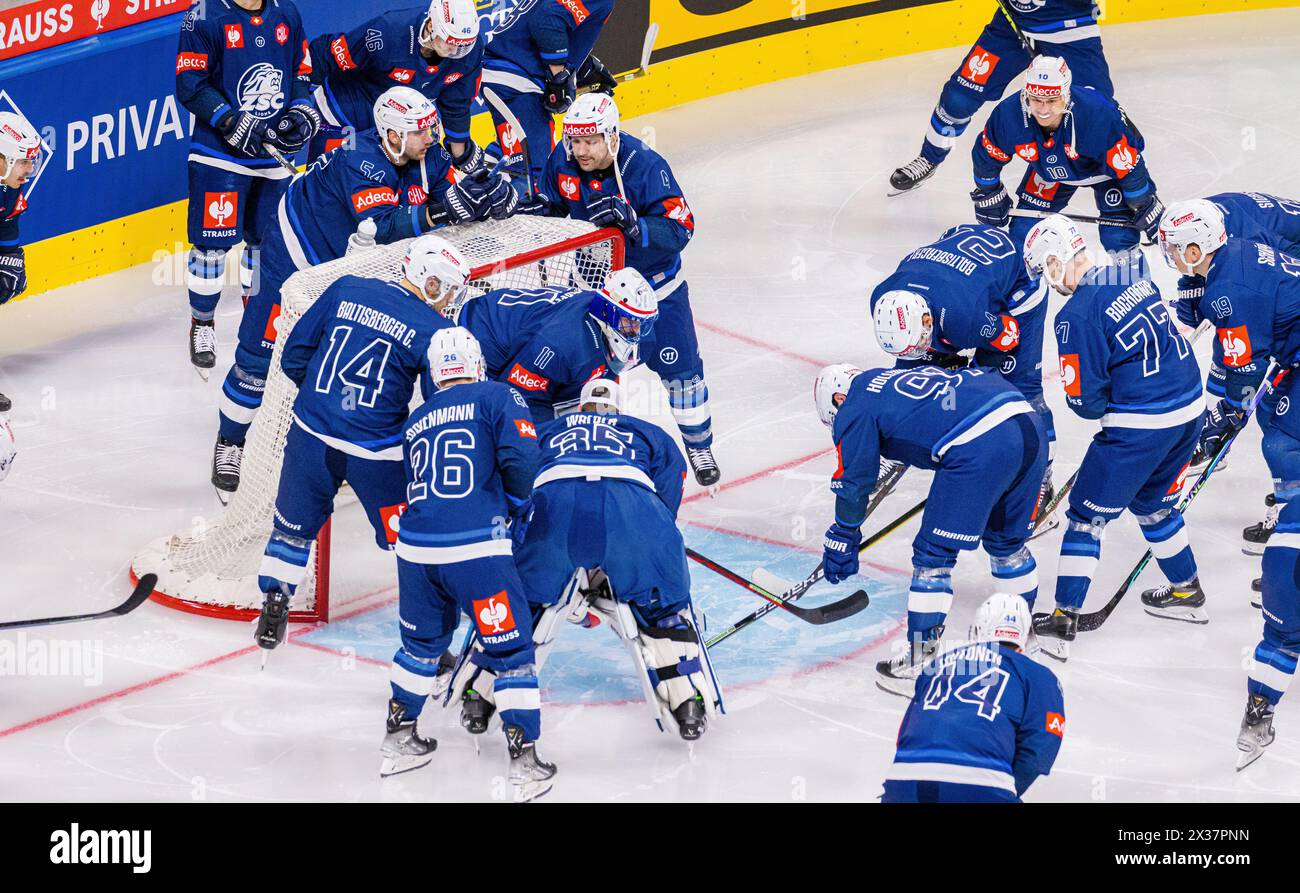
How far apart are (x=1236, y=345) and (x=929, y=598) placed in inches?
53.2

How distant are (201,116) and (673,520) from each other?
10.2 ft

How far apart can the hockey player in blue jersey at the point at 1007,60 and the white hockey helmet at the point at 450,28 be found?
2630mm

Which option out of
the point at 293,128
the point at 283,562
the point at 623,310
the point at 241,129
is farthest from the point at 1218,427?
the point at 241,129

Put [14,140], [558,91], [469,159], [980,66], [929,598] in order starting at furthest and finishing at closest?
[980,66]
[558,91]
[469,159]
[14,140]
[929,598]

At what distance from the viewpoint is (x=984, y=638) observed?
4.82m

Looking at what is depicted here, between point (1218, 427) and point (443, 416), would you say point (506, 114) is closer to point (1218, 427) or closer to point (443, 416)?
point (1218, 427)

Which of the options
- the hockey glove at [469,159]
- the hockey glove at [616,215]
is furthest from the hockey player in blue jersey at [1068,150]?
the hockey glove at [469,159]

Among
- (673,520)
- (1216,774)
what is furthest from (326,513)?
(1216,774)

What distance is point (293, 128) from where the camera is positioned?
786cm

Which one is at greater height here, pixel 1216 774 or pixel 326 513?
pixel 326 513

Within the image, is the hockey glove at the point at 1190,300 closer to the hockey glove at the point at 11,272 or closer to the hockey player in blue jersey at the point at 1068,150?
the hockey player in blue jersey at the point at 1068,150

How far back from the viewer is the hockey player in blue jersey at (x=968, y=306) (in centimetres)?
623

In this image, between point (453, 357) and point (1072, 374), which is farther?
point (1072, 374)

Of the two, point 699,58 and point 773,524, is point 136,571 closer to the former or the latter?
point 773,524
